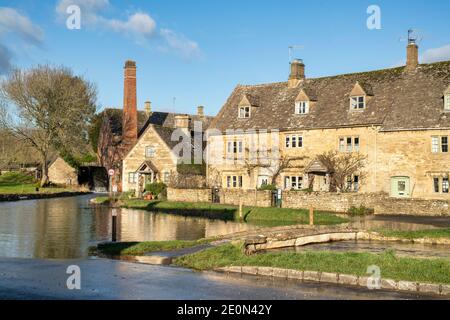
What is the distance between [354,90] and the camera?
162 feet

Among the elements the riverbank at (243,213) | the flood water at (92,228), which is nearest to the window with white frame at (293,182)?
the riverbank at (243,213)

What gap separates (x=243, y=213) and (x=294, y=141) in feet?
40.9

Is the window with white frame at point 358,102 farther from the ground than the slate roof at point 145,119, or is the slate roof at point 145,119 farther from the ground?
the slate roof at point 145,119

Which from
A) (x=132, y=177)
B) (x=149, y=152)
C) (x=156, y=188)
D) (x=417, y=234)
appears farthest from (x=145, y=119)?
(x=417, y=234)

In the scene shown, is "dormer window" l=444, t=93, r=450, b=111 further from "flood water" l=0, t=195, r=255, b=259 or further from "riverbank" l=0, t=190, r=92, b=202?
"riverbank" l=0, t=190, r=92, b=202

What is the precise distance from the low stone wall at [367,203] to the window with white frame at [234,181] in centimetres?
1052

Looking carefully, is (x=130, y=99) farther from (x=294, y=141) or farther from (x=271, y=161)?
(x=294, y=141)

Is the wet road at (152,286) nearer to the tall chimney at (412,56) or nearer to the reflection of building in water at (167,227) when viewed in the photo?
the reflection of building in water at (167,227)

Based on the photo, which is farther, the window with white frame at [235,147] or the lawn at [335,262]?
the window with white frame at [235,147]

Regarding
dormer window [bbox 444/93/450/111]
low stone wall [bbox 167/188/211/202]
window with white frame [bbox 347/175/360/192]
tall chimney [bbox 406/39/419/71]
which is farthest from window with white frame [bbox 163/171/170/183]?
dormer window [bbox 444/93/450/111]

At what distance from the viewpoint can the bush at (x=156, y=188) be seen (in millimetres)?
55594

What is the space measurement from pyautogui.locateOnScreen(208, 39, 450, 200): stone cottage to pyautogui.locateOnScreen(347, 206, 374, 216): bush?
2.30 m

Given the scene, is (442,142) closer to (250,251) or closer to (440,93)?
(440,93)

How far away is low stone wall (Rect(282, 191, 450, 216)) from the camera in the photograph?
3956cm
